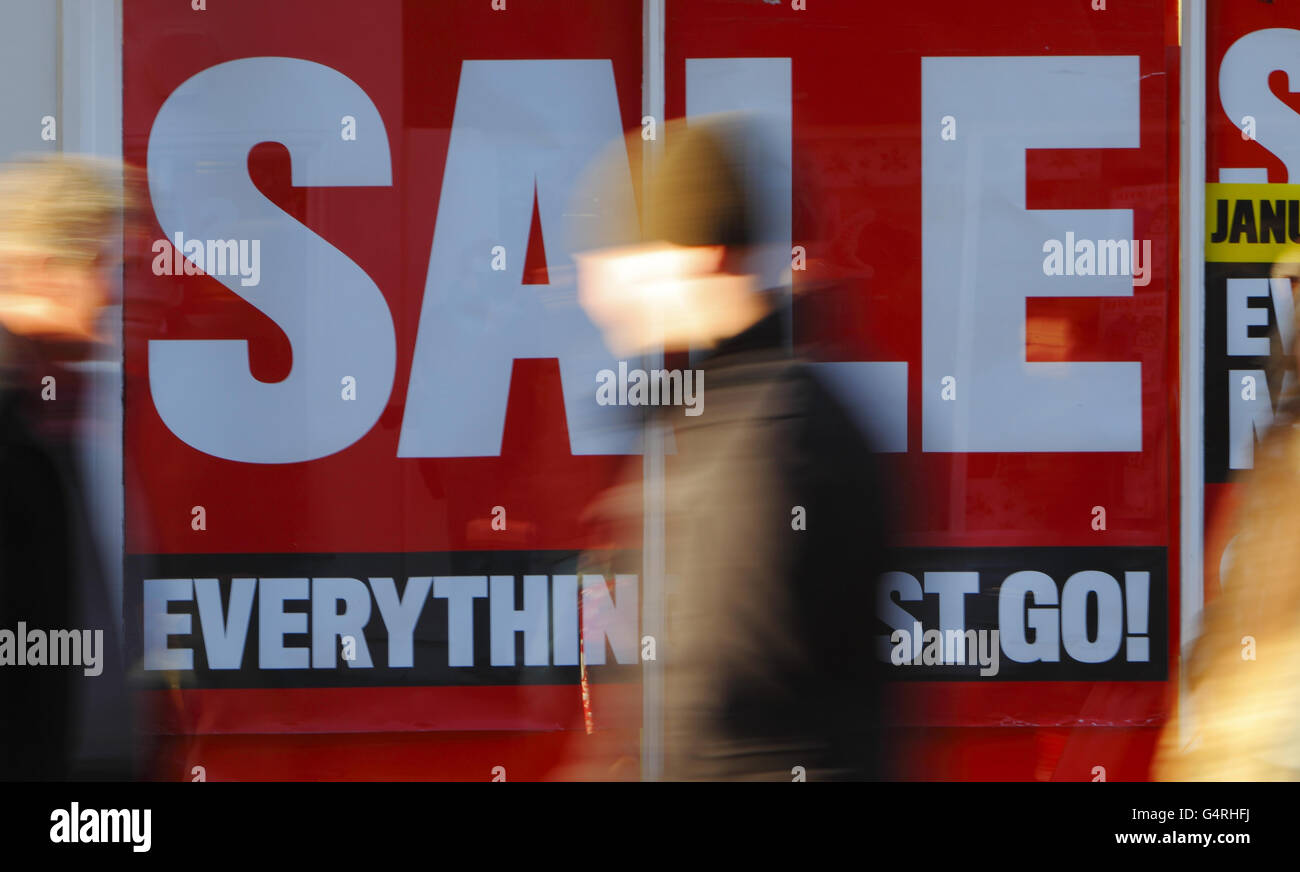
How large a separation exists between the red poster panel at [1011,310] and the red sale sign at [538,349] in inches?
0.4

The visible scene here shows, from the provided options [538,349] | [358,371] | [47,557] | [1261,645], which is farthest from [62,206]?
[1261,645]

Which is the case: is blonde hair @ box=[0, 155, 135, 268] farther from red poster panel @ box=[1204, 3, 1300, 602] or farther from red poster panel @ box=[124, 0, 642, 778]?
red poster panel @ box=[1204, 3, 1300, 602]

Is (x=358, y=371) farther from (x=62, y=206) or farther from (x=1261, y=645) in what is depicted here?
(x=1261, y=645)

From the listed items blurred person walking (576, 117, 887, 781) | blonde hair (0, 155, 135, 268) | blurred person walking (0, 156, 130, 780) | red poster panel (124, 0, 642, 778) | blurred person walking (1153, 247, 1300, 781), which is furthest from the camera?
red poster panel (124, 0, 642, 778)

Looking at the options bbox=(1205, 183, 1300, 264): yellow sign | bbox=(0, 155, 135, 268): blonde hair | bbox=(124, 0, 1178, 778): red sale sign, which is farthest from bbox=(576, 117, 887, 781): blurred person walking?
bbox=(1205, 183, 1300, 264): yellow sign

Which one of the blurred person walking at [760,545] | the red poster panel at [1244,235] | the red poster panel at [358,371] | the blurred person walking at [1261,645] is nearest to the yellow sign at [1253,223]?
the red poster panel at [1244,235]

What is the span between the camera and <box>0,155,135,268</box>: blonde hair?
3.12 m

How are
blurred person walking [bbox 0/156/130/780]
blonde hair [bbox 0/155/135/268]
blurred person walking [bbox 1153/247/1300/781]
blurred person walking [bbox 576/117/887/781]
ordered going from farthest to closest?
1. blonde hair [bbox 0/155/135/268]
2. blurred person walking [bbox 0/156/130/780]
3. blurred person walking [bbox 1153/247/1300/781]
4. blurred person walking [bbox 576/117/887/781]

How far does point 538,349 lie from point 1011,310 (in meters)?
1.61

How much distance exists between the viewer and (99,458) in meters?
3.45

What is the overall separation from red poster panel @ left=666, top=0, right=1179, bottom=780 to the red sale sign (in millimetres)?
11

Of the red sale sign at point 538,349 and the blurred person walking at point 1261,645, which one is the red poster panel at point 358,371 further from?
the blurred person walking at point 1261,645

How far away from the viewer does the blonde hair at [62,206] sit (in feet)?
10.2
